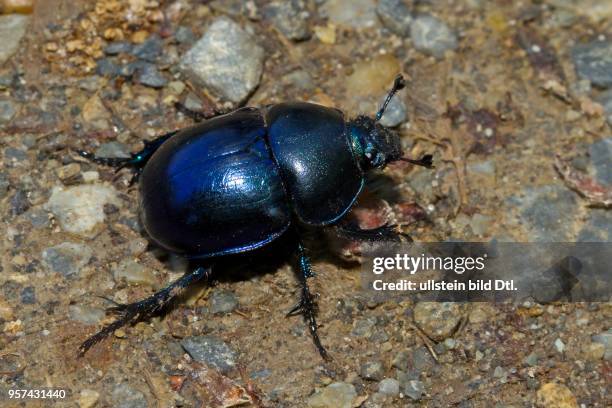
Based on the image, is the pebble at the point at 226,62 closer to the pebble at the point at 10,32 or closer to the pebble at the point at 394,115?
the pebble at the point at 394,115

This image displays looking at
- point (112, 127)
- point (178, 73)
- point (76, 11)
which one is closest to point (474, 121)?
point (178, 73)

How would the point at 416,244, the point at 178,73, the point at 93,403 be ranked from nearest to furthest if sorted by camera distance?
the point at 93,403 → the point at 416,244 → the point at 178,73

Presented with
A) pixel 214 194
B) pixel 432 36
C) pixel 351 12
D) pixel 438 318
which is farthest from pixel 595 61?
pixel 214 194

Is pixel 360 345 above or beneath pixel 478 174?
beneath

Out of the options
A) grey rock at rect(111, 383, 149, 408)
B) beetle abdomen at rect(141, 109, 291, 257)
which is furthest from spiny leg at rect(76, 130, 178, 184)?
grey rock at rect(111, 383, 149, 408)

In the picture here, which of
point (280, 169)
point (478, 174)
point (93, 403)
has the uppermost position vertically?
point (280, 169)

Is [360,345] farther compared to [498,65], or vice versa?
[498,65]

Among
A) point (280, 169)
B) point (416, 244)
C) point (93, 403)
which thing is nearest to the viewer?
point (93, 403)

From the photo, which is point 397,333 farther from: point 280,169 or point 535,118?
point 535,118

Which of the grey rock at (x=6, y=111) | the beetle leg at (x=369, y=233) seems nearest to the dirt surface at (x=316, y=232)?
the grey rock at (x=6, y=111)
